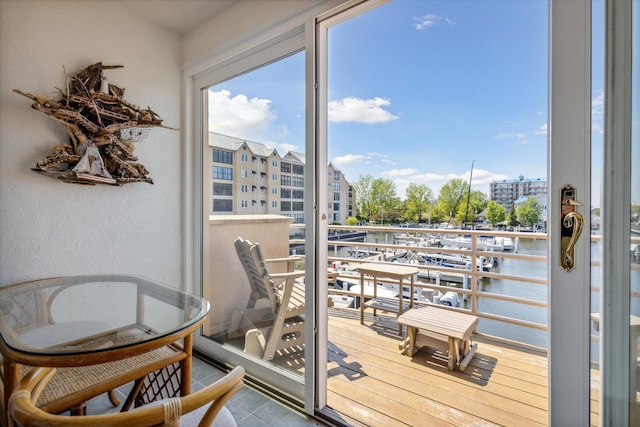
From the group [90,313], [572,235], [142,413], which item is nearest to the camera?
[142,413]

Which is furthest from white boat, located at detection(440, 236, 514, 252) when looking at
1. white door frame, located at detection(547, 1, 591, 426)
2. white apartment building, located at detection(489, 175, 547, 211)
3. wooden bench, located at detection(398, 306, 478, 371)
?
white door frame, located at detection(547, 1, 591, 426)

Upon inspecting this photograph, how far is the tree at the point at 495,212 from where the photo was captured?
2314 millimetres

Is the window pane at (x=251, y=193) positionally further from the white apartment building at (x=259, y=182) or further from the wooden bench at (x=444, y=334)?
the wooden bench at (x=444, y=334)

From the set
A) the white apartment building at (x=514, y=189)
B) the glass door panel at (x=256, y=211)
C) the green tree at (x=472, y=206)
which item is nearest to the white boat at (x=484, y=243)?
the green tree at (x=472, y=206)

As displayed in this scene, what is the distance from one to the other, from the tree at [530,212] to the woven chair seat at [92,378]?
2.19 m

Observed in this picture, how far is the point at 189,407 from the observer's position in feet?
2.43

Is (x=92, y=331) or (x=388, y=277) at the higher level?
(x=92, y=331)

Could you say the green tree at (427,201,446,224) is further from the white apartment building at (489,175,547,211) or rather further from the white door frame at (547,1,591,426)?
the white door frame at (547,1,591,426)

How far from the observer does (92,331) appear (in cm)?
138

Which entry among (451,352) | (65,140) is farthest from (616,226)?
(65,140)

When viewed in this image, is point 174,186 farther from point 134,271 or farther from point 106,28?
point 106,28

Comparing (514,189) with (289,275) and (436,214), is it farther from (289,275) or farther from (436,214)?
(289,275)

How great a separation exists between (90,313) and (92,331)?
299mm

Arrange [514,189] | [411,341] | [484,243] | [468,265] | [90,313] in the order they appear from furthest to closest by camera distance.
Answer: [468,265], [484,243], [411,341], [514,189], [90,313]
